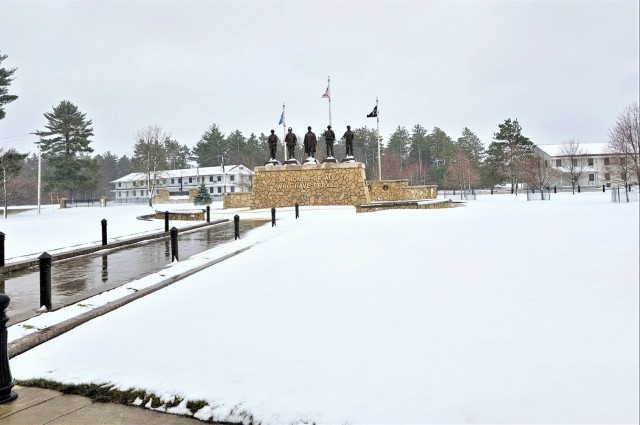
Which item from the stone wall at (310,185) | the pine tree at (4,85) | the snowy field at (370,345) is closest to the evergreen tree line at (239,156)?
the pine tree at (4,85)

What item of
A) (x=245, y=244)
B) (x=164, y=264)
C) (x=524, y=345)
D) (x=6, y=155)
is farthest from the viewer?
(x=6, y=155)

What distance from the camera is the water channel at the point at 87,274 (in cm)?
652

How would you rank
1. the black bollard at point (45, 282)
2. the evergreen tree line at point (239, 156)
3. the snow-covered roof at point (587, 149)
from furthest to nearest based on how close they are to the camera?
1. the snow-covered roof at point (587, 149)
2. the evergreen tree line at point (239, 156)
3. the black bollard at point (45, 282)

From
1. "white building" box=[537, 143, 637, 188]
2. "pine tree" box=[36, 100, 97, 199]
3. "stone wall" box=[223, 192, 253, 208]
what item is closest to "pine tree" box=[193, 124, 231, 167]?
"pine tree" box=[36, 100, 97, 199]

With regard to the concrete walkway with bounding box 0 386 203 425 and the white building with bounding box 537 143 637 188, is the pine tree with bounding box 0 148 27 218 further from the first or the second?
the white building with bounding box 537 143 637 188

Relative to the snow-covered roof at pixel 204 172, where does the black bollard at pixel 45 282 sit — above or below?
below

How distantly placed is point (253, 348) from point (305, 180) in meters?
29.2

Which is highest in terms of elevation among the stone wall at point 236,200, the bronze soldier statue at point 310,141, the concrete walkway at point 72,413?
the bronze soldier statue at point 310,141

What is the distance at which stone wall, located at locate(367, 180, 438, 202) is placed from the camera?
111ft

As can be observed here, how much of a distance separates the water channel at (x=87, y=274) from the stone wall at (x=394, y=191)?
23206mm

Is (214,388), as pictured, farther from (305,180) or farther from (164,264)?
(305,180)

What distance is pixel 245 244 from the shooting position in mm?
11281

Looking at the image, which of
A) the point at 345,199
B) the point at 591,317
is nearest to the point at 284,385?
the point at 591,317

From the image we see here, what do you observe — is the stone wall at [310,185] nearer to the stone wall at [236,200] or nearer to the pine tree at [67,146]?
the stone wall at [236,200]
